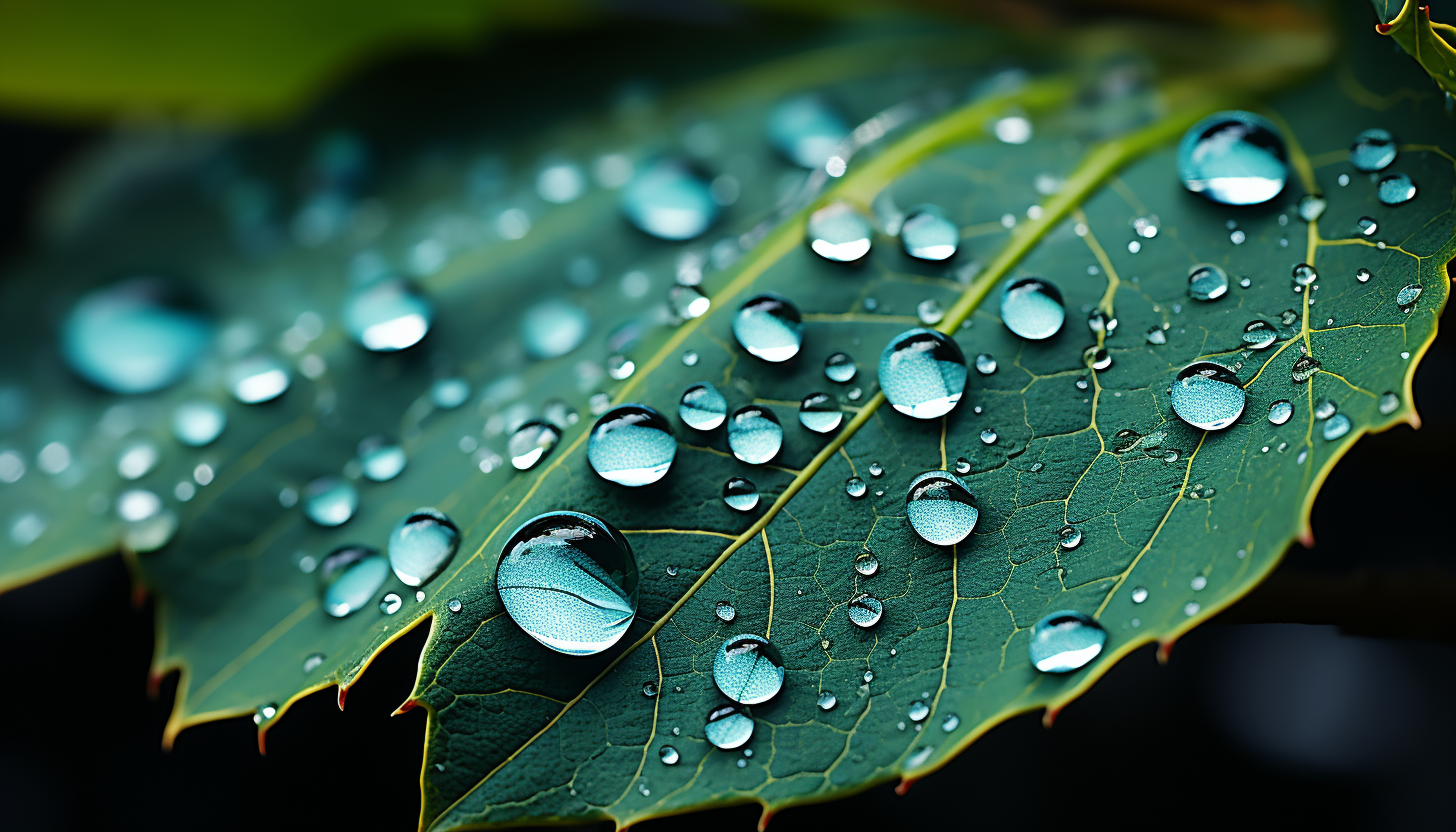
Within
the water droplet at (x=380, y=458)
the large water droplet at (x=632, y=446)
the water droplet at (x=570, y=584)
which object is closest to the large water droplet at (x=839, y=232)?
the large water droplet at (x=632, y=446)

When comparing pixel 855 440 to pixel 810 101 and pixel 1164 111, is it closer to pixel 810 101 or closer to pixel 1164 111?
pixel 1164 111

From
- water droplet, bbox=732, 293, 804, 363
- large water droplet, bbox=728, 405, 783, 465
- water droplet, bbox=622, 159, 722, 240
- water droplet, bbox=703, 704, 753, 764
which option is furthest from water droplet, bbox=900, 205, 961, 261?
water droplet, bbox=703, 704, 753, 764

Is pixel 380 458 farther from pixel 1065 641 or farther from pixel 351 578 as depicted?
pixel 1065 641

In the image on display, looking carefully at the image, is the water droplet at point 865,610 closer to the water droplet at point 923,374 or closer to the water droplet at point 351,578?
the water droplet at point 923,374

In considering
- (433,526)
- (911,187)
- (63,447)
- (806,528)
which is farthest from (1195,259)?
(63,447)

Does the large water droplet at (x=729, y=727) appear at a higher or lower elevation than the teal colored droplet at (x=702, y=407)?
lower

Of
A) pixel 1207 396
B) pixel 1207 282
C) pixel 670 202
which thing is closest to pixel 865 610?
pixel 1207 396
